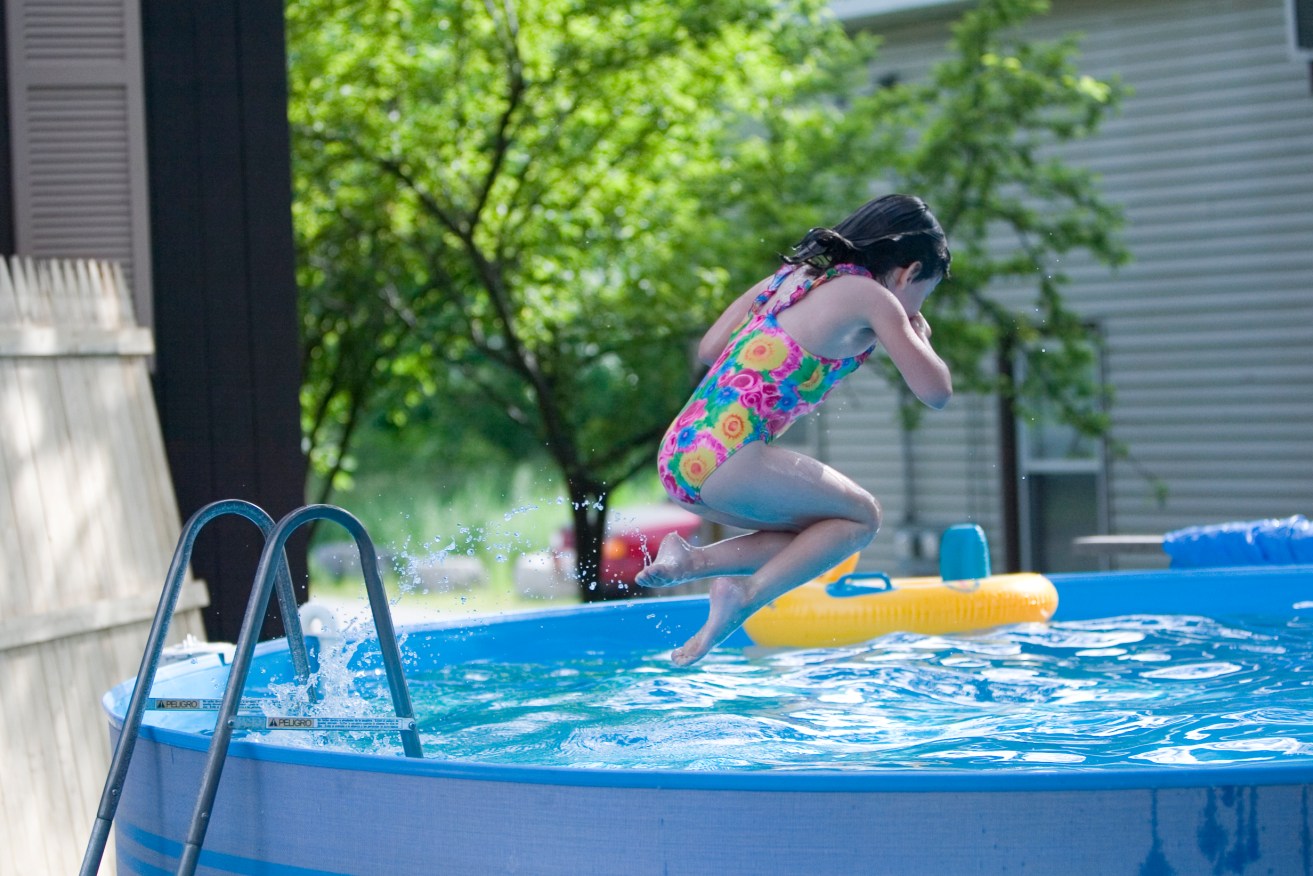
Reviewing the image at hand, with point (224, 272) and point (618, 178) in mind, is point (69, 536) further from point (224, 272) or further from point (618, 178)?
point (618, 178)

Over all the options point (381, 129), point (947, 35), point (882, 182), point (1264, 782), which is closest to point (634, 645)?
point (1264, 782)

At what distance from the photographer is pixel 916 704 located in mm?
3771

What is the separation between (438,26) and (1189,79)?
4.85m

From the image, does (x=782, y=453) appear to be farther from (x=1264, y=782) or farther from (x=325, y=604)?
(x=1264, y=782)

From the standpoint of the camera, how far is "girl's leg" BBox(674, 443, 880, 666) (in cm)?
354

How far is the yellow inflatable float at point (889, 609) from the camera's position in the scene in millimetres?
4871

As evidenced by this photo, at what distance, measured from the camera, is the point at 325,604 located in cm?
391

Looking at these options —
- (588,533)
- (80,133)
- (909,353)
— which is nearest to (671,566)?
(909,353)

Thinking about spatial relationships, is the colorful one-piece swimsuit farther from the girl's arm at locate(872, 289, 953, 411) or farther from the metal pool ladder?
the metal pool ladder

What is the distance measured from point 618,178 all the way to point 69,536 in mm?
5866

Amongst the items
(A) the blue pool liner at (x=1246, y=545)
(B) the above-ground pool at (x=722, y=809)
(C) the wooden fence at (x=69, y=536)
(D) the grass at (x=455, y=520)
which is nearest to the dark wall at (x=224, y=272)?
(C) the wooden fence at (x=69, y=536)

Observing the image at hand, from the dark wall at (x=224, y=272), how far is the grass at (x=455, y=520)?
10508 mm

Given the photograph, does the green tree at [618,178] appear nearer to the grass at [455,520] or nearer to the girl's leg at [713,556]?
the girl's leg at [713,556]

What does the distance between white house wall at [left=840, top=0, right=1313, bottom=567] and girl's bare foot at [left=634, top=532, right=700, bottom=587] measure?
6.54m
